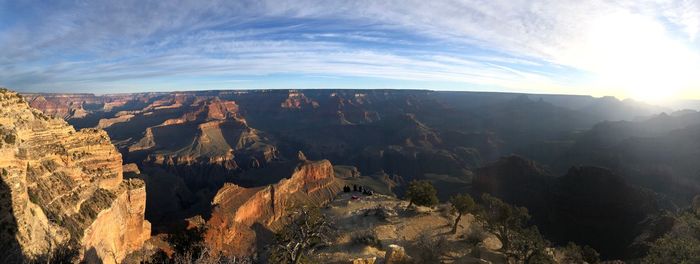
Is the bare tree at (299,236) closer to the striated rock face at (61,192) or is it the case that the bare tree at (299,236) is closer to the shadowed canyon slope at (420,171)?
the striated rock face at (61,192)

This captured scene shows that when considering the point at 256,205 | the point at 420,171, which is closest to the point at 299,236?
the point at 256,205

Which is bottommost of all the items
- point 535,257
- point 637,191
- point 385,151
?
point 385,151

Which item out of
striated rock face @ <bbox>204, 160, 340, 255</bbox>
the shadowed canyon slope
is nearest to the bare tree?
striated rock face @ <bbox>204, 160, 340, 255</bbox>

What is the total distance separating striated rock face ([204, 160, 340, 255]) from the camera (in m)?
46.8

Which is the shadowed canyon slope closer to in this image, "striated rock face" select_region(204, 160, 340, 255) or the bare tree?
"striated rock face" select_region(204, 160, 340, 255)

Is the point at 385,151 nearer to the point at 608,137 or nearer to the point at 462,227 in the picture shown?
the point at 608,137

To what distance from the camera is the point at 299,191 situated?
88375mm

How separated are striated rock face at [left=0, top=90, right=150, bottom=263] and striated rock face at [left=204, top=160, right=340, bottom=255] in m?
7.61

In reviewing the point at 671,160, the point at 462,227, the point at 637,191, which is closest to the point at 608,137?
the point at 671,160

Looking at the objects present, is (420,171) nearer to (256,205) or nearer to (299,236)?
(256,205)

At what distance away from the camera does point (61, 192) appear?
86.2ft

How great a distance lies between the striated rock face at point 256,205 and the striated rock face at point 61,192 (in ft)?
25.0

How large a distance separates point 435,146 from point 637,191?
104374mm

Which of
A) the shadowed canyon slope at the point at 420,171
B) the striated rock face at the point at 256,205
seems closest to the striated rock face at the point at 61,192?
the striated rock face at the point at 256,205
